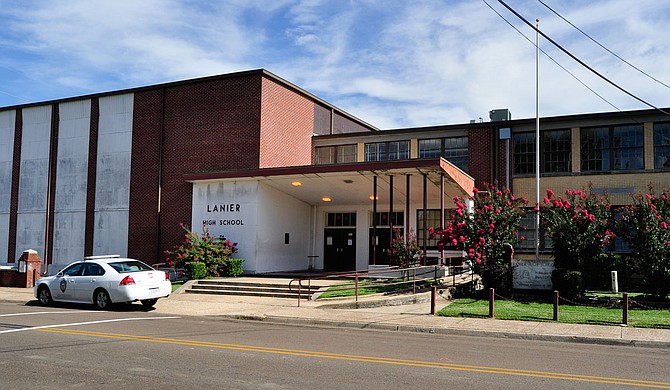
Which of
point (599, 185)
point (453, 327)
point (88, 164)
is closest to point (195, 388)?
point (453, 327)

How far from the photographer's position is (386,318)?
15938mm

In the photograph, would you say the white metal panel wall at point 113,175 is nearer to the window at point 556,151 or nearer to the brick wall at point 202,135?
the brick wall at point 202,135

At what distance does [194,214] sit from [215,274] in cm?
→ 420

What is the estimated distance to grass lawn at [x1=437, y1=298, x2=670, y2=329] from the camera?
599 inches

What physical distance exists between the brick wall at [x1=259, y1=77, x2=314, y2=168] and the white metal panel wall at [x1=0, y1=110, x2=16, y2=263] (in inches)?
656

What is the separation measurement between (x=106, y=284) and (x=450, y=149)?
56.8ft

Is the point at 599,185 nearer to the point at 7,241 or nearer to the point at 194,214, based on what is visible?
the point at 194,214

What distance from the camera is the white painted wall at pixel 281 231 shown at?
2631cm

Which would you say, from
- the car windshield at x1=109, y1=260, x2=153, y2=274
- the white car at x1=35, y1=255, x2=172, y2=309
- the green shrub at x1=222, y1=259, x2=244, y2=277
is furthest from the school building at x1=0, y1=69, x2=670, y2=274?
the white car at x1=35, y1=255, x2=172, y2=309

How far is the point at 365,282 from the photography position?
71.2 feet

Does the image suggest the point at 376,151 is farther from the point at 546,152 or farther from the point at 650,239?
the point at 650,239

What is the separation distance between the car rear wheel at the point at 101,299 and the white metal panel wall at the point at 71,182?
14.3 meters

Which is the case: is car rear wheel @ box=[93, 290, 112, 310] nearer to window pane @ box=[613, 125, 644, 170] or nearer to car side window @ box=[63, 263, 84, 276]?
car side window @ box=[63, 263, 84, 276]

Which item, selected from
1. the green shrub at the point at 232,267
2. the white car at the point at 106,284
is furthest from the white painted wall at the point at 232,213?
the white car at the point at 106,284
